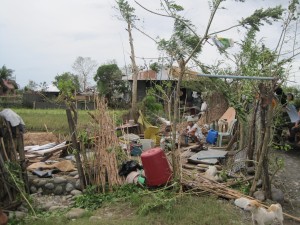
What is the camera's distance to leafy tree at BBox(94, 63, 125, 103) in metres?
24.6

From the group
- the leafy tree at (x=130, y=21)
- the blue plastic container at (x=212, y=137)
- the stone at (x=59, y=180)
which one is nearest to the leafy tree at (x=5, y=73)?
the leafy tree at (x=130, y=21)

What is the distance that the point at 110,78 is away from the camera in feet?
81.3

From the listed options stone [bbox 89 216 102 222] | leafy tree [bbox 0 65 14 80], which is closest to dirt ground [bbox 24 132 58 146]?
stone [bbox 89 216 102 222]

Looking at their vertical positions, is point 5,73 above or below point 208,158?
above

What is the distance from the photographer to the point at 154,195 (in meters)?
4.92

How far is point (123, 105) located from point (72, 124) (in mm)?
13956

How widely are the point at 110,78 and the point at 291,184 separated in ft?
64.5

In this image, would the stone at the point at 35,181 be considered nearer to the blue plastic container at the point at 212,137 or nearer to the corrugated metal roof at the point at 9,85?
the blue plastic container at the point at 212,137

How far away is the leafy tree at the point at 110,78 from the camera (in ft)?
80.6

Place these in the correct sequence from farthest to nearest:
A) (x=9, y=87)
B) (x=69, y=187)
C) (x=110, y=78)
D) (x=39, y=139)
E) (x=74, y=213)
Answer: (x=9, y=87) < (x=110, y=78) < (x=39, y=139) < (x=69, y=187) < (x=74, y=213)

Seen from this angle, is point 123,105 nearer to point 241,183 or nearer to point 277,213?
point 241,183

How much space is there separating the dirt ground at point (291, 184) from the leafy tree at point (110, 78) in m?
17.1

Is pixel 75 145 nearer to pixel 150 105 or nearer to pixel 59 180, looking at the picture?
pixel 59 180

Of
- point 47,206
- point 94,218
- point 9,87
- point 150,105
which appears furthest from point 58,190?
point 9,87
